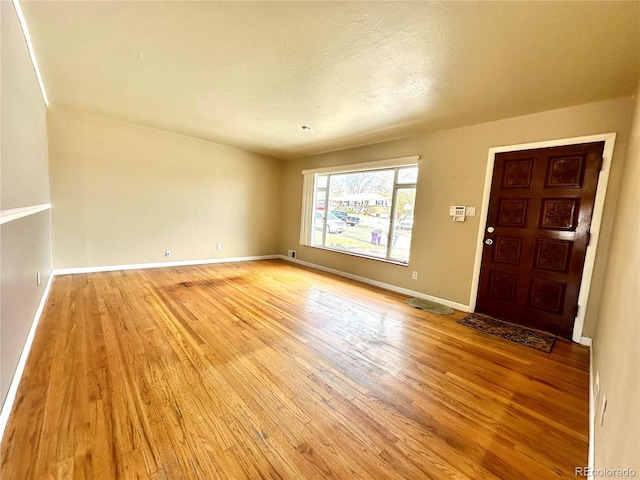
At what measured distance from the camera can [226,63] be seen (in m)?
2.23

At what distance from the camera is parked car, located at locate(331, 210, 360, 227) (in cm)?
493

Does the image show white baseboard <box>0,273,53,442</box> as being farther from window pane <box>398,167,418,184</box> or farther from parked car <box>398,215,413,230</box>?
window pane <box>398,167,418,184</box>

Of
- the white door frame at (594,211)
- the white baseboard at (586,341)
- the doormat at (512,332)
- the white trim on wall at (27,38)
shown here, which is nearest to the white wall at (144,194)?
the white trim on wall at (27,38)

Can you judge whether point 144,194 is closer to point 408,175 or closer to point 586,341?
point 408,175

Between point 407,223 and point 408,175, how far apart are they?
0.76 m

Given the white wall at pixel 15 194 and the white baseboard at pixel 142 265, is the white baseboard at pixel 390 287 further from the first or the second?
the white wall at pixel 15 194

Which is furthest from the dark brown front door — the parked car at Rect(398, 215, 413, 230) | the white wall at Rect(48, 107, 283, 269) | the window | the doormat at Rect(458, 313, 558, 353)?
the white wall at Rect(48, 107, 283, 269)

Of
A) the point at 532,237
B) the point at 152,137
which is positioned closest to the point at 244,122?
the point at 152,137

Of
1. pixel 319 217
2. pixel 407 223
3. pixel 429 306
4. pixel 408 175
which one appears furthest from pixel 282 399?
pixel 319 217

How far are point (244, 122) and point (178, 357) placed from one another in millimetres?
3143

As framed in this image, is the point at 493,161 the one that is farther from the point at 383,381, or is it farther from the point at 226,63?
the point at 226,63

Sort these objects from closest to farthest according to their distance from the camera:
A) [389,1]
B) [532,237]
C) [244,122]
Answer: [389,1]
[532,237]
[244,122]

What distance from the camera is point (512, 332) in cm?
280

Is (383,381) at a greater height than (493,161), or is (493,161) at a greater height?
(493,161)
